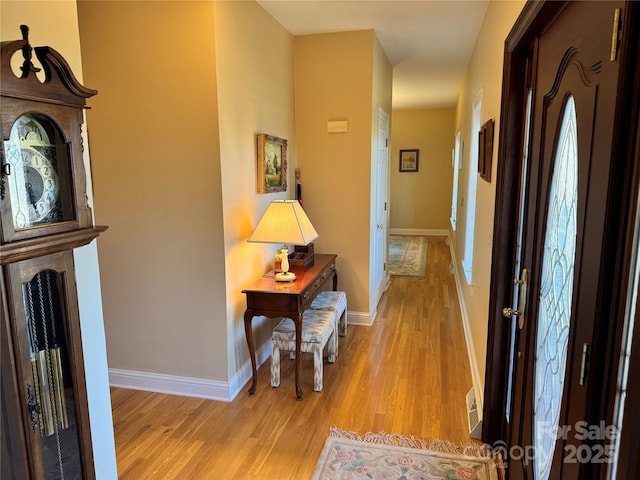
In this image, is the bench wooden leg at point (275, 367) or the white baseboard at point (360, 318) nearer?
the bench wooden leg at point (275, 367)

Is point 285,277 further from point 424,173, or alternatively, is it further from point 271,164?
point 424,173

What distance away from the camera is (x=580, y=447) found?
1.00 m

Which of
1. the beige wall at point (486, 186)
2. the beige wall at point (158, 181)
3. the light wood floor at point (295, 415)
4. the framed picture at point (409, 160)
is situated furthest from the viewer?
the framed picture at point (409, 160)

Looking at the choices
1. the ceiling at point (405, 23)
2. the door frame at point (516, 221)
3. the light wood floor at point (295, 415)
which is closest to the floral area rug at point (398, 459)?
the light wood floor at point (295, 415)

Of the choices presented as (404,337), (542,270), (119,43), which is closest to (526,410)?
(542,270)

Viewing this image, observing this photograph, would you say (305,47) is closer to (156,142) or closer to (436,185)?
(156,142)

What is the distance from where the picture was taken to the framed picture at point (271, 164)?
124 inches

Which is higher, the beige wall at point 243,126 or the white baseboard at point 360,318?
the beige wall at point 243,126

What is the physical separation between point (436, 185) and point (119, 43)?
297 inches

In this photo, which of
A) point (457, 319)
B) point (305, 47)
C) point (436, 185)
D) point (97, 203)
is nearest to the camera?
point (97, 203)

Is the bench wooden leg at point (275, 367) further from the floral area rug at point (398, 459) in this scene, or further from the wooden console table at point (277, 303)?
the floral area rug at point (398, 459)

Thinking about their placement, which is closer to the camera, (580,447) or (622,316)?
(622,316)

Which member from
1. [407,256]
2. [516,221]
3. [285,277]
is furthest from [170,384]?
[407,256]

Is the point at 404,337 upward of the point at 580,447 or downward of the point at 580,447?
downward
